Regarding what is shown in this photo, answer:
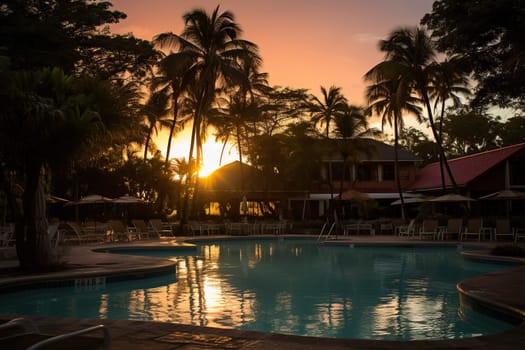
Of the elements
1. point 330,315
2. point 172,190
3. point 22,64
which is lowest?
point 330,315

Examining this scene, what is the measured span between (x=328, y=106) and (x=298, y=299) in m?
24.2

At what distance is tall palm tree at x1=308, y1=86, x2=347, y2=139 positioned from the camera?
32.2m

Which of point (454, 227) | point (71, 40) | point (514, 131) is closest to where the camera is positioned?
point (71, 40)

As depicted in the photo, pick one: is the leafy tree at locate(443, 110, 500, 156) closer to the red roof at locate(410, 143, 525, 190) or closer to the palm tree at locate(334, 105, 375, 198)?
the red roof at locate(410, 143, 525, 190)

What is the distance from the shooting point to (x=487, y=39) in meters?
13.9

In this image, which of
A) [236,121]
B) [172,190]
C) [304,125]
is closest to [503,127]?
[304,125]

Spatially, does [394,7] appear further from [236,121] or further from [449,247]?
[236,121]

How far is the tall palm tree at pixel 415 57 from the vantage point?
83.4 feet

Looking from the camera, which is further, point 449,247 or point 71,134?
point 449,247

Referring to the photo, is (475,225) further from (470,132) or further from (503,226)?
(470,132)

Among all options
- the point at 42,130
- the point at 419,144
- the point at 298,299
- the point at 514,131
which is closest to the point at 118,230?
the point at 42,130

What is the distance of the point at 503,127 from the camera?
4688 cm

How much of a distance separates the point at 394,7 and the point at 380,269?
8.02 metres

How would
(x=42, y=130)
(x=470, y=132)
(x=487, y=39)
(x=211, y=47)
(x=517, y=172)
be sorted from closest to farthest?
(x=42, y=130)
(x=487, y=39)
(x=211, y=47)
(x=517, y=172)
(x=470, y=132)
